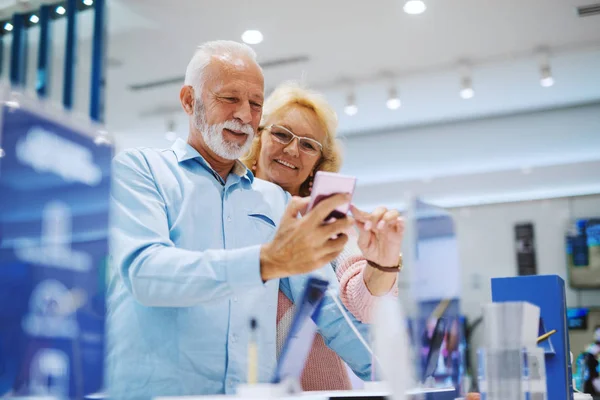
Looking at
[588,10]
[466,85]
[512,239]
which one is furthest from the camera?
[512,239]

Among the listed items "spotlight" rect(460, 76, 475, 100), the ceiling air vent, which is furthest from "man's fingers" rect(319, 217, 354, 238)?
"spotlight" rect(460, 76, 475, 100)

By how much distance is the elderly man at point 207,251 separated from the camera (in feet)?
3.82

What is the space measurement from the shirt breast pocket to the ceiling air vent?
362 centimetres

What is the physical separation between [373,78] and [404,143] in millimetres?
1439

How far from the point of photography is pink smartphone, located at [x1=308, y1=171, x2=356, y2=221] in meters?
1.06

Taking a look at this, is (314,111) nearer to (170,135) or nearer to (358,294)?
(358,294)

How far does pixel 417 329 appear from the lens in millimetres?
1031

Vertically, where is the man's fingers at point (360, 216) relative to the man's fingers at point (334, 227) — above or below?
above

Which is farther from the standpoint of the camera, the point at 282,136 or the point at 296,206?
the point at 282,136

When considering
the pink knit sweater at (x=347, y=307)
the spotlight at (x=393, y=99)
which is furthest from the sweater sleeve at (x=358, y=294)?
the spotlight at (x=393, y=99)

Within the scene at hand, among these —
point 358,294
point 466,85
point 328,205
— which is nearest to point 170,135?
point 466,85

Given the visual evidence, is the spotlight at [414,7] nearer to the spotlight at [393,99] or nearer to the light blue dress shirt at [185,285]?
the spotlight at [393,99]

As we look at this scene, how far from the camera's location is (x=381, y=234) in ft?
4.54

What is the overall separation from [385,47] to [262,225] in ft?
11.6
